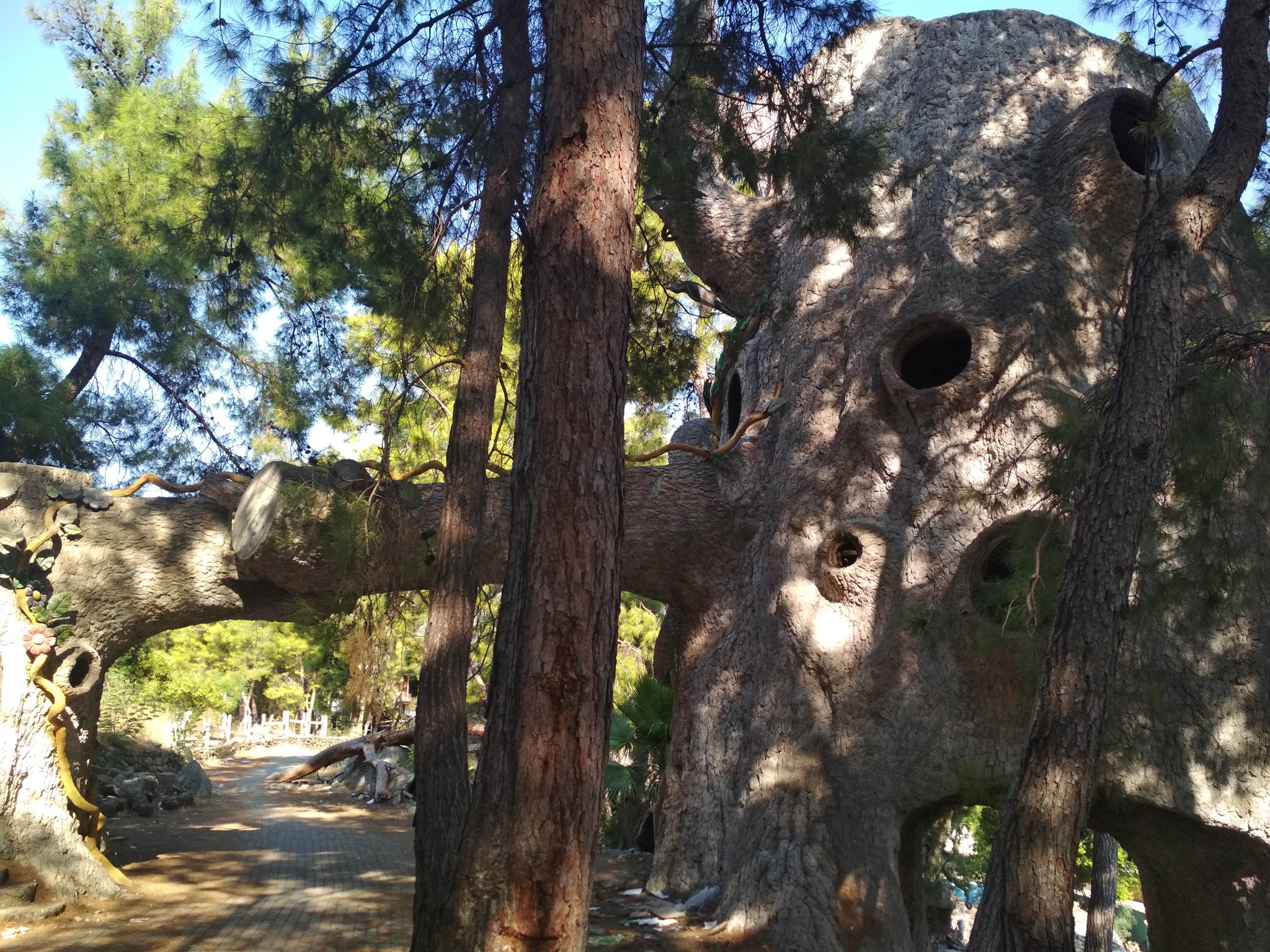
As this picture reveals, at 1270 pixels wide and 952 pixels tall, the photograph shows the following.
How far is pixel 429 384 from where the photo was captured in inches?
392

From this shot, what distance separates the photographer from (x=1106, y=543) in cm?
484

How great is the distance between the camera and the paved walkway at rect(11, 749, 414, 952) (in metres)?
6.19

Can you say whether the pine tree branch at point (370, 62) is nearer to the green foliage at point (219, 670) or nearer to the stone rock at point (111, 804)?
the stone rock at point (111, 804)

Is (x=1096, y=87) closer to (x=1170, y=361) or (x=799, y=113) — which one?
(x=799, y=113)

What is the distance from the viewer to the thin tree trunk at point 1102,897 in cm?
1202

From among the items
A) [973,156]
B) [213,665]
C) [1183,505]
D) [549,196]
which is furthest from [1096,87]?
[213,665]

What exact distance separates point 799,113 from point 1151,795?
5.31 m

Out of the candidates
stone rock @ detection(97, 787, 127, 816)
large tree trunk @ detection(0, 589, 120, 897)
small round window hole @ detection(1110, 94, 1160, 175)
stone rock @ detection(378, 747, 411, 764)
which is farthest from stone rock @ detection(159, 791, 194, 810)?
small round window hole @ detection(1110, 94, 1160, 175)

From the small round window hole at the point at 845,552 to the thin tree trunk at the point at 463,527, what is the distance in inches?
134

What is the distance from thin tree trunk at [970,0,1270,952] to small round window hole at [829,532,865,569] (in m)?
3.38

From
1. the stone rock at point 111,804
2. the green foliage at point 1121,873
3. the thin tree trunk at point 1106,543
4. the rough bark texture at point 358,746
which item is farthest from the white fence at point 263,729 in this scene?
the thin tree trunk at point 1106,543

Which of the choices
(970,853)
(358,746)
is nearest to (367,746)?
(358,746)

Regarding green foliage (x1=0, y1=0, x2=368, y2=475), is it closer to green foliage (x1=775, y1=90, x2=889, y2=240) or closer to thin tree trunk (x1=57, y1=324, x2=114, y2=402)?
thin tree trunk (x1=57, y1=324, x2=114, y2=402)

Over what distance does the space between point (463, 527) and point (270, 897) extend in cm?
374
